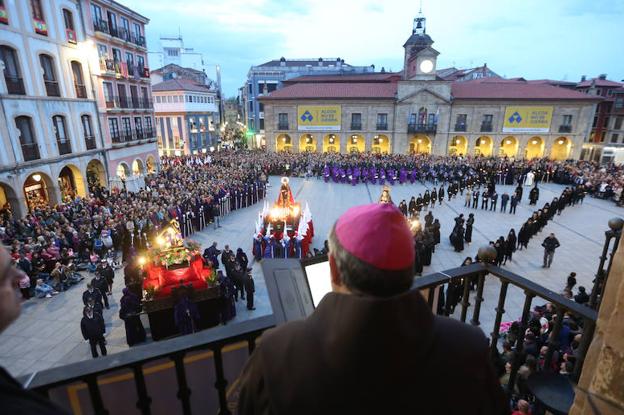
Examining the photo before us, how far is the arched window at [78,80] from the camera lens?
871 inches

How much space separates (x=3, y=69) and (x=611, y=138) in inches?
2495

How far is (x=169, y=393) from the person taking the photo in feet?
14.4

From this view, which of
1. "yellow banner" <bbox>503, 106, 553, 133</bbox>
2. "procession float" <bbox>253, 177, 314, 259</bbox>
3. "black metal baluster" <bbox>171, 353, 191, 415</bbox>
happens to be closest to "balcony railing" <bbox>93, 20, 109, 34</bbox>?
"procession float" <bbox>253, 177, 314, 259</bbox>

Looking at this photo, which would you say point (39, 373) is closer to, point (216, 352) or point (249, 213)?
point (216, 352)

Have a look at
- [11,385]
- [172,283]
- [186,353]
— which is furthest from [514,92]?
[11,385]

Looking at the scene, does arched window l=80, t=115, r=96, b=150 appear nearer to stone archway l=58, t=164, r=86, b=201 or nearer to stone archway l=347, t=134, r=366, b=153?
stone archway l=58, t=164, r=86, b=201

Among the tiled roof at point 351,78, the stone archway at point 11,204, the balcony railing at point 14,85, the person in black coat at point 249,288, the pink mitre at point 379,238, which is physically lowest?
the person in black coat at point 249,288

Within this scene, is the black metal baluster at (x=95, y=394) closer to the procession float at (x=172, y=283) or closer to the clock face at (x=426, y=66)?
the procession float at (x=172, y=283)

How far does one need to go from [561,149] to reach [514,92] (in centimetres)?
964

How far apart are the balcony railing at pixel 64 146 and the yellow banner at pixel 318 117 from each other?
90.0 ft

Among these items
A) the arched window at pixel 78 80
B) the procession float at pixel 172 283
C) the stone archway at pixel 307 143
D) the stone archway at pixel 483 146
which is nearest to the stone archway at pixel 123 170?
the arched window at pixel 78 80

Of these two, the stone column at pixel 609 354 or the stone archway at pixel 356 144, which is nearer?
the stone column at pixel 609 354

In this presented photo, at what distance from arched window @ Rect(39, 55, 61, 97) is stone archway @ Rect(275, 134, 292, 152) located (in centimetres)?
2718

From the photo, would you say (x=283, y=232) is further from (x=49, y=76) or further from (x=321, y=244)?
(x=49, y=76)
